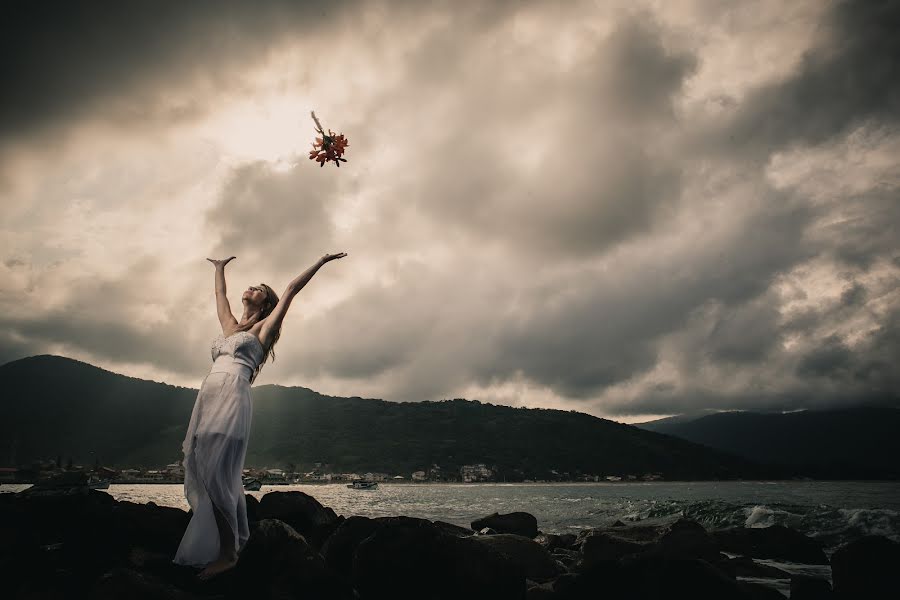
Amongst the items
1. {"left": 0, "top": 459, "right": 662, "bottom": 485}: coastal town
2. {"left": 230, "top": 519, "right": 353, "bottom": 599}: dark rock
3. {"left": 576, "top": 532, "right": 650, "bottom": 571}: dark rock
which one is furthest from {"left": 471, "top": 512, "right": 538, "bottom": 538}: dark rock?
{"left": 0, "top": 459, "right": 662, "bottom": 485}: coastal town

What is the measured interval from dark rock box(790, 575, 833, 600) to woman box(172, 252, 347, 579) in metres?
5.77

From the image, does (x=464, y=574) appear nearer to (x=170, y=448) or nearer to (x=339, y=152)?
(x=339, y=152)

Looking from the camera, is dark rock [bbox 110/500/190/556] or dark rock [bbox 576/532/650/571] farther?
dark rock [bbox 576/532/650/571]

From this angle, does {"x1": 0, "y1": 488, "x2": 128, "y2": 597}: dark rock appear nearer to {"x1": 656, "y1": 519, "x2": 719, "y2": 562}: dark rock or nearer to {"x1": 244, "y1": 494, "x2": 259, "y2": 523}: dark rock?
{"x1": 244, "y1": 494, "x2": 259, "y2": 523}: dark rock

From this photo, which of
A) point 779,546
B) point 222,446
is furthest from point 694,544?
point 222,446

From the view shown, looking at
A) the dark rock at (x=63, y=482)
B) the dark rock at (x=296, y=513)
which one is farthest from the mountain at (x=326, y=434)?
the dark rock at (x=296, y=513)

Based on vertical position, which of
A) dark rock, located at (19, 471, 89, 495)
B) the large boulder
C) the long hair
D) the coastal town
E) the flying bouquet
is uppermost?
the flying bouquet

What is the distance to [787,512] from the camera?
2392 cm

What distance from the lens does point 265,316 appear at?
5555 mm

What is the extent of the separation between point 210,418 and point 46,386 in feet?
664

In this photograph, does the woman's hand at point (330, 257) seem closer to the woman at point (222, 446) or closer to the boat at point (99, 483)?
the woman at point (222, 446)

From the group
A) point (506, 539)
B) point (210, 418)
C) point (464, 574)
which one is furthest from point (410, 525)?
point (506, 539)

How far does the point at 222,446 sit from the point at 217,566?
47.3 inches

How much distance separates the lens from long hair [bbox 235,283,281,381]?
534 cm
